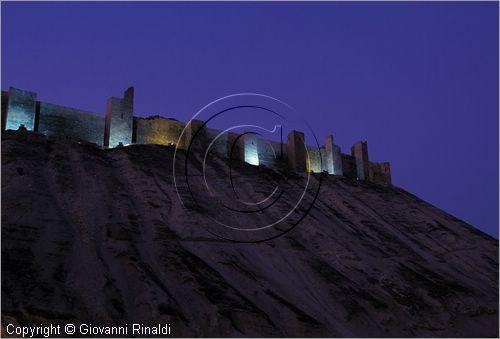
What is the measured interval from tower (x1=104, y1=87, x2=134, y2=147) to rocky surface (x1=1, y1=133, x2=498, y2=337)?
9.88ft

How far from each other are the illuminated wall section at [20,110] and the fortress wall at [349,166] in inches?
941

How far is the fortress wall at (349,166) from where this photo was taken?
38.4m

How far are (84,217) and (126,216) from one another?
4.98 feet

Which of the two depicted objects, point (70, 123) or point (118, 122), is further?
point (118, 122)

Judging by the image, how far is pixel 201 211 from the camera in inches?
753

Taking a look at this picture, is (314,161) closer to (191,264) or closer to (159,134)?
(159,134)

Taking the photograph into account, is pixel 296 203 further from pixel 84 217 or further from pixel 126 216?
pixel 84 217

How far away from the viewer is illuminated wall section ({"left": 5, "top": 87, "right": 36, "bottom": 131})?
24500 millimetres

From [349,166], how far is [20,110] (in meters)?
25.2

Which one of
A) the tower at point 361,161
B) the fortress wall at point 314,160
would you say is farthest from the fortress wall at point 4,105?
the tower at point 361,161

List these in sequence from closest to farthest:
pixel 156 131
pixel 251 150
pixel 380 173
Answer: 1. pixel 156 131
2. pixel 251 150
3. pixel 380 173

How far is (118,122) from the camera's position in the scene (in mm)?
28031

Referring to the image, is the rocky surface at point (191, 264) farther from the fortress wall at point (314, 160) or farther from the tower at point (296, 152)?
the fortress wall at point (314, 160)

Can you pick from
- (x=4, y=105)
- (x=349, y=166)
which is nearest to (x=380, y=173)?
(x=349, y=166)
